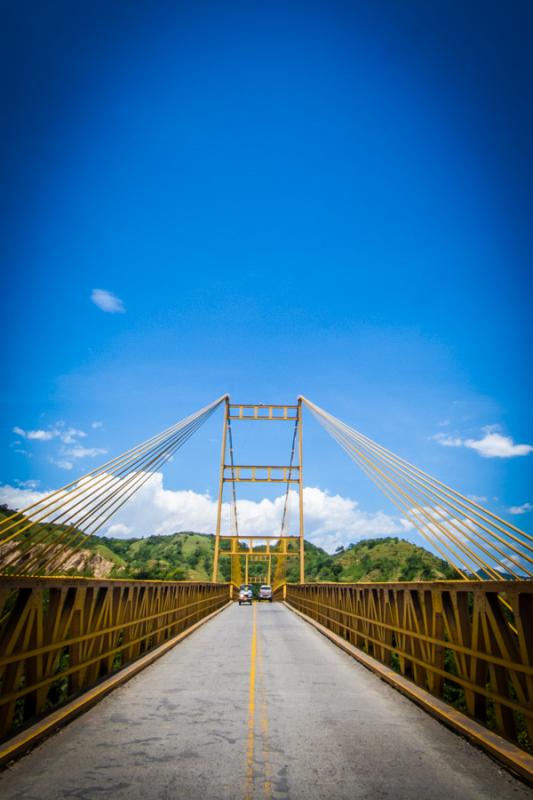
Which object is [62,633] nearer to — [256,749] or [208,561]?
[256,749]

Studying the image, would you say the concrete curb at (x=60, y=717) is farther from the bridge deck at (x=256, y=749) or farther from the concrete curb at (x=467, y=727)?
the concrete curb at (x=467, y=727)

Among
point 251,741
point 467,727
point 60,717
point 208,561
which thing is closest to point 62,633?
point 60,717

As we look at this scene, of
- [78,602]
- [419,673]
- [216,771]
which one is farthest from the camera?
[419,673]

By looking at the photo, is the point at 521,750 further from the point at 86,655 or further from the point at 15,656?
the point at 86,655

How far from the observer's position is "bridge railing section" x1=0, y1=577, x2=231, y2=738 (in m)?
5.04

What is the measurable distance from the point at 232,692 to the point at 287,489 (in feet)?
134

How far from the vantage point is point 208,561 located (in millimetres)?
108062

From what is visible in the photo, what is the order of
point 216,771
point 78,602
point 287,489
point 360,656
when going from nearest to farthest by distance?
point 216,771 → point 78,602 → point 360,656 → point 287,489

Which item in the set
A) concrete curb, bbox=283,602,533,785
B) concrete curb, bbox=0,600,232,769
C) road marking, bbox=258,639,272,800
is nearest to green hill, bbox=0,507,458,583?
concrete curb, bbox=0,600,232,769

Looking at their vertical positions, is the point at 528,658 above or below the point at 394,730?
above

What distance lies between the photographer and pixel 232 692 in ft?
25.1

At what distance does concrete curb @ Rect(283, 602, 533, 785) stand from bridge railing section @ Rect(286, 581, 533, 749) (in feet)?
0.53

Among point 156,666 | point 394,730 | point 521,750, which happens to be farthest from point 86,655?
point 521,750

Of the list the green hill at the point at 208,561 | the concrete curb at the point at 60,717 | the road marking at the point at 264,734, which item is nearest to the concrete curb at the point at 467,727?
the road marking at the point at 264,734
